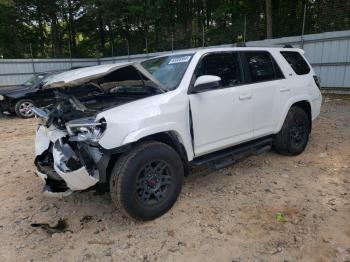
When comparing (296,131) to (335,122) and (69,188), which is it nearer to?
(335,122)

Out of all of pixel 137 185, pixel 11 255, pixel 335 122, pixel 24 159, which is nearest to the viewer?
pixel 11 255

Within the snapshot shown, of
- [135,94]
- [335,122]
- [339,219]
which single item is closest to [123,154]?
[135,94]

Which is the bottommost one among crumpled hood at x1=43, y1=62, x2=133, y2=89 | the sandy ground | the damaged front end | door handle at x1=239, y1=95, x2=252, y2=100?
the sandy ground

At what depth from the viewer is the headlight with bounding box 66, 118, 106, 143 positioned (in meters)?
2.98

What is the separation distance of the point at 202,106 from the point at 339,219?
1.94 metres

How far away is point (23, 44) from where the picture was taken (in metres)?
30.5

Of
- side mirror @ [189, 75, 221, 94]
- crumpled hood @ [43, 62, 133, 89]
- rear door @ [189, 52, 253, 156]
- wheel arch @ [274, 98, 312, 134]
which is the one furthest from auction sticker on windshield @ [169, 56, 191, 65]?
wheel arch @ [274, 98, 312, 134]

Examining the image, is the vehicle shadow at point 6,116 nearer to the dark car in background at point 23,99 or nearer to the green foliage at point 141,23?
the dark car in background at point 23,99

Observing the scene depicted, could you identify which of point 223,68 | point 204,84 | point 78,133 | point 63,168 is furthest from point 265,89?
point 63,168

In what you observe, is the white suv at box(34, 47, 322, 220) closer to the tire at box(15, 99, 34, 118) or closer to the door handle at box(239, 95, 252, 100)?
the door handle at box(239, 95, 252, 100)

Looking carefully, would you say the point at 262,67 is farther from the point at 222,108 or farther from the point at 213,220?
the point at 213,220

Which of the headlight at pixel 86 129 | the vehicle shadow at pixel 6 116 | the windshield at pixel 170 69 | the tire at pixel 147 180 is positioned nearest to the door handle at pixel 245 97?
the windshield at pixel 170 69

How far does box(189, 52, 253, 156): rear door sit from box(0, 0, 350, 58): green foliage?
34.7 feet

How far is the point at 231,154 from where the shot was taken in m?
4.14
